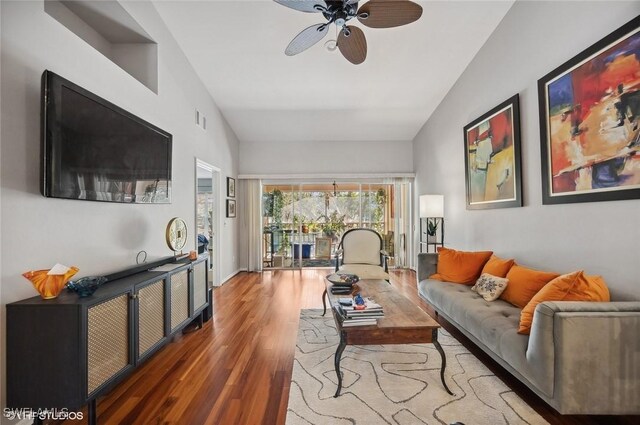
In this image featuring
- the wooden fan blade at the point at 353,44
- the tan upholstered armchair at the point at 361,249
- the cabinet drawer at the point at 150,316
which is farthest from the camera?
the tan upholstered armchair at the point at 361,249

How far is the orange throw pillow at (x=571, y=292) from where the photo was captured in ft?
6.33

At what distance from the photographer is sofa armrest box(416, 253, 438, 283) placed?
142 inches

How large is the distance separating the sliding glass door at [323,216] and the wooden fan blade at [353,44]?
3918mm

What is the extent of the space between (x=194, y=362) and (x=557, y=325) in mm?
2594

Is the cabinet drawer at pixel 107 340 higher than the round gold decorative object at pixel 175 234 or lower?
lower

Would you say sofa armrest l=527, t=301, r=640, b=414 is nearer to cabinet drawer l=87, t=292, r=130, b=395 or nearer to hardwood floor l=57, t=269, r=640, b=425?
hardwood floor l=57, t=269, r=640, b=425

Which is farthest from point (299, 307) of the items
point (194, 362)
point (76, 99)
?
point (76, 99)

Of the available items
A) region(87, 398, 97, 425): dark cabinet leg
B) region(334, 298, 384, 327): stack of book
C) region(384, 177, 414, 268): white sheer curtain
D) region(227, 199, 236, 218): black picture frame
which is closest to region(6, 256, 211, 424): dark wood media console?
region(87, 398, 97, 425): dark cabinet leg

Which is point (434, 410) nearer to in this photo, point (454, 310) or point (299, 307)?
point (454, 310)

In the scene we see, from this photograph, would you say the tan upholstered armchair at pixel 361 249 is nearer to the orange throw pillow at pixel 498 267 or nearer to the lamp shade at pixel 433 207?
the lamp shade at pixel 433 207

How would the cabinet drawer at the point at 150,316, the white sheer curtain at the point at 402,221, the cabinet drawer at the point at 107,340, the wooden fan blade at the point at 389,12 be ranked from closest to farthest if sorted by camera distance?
the cabinet drawer at the point at 107,340 < the wooden fan blade at the point at 389,12 < the cabinet drawer at the point at 150,316 < the white sheer curtain at the point at 402,221

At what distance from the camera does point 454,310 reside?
2693mm

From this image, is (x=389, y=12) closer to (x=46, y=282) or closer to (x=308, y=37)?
(x=308, y=37)

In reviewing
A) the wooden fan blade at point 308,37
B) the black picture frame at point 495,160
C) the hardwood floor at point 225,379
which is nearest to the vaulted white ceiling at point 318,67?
the wooden fan blade at point 308,37
